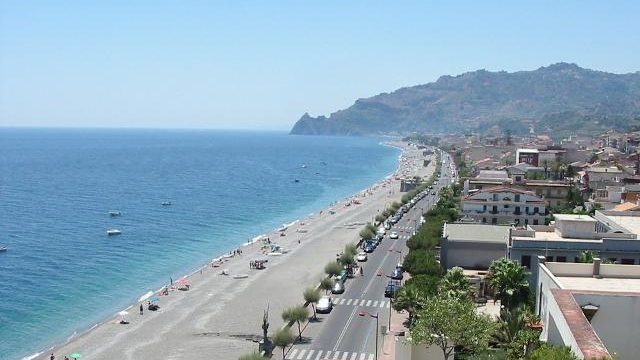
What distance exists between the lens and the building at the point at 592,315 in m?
22.5

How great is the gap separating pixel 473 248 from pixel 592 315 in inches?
1082

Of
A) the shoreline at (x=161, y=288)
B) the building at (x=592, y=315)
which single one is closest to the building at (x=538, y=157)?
the shoreline at (x=161, y=288)

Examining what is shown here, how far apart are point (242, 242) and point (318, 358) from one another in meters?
53.7

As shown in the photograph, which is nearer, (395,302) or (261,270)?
(395,302)

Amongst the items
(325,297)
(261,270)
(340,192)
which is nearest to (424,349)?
(325,297)

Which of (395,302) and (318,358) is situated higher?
(395,302)

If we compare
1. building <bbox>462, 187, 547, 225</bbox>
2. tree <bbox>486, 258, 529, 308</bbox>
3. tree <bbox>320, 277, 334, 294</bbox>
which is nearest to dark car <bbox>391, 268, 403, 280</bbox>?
tree <bbox>320, 277, 334, 294</bbox>

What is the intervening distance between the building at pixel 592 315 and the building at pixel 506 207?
4215 cm

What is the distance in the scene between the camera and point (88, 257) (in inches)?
3191

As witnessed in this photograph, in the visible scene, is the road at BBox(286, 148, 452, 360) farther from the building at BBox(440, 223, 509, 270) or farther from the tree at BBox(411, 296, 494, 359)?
the tree at BBox(411, 296, 494, 359)

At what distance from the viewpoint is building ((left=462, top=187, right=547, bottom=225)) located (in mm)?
74750

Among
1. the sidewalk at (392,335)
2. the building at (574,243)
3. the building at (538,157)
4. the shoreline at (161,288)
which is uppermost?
the building at (538,157)

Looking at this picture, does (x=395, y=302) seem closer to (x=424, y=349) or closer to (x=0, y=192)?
(x=424, y=349)

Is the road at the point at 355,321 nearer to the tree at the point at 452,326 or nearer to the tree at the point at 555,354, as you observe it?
the tree at the point at 452,326
